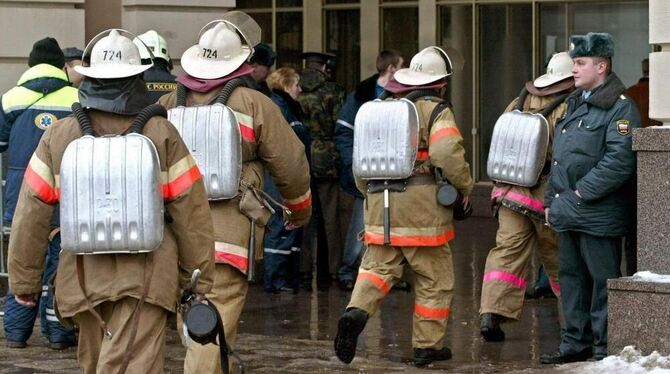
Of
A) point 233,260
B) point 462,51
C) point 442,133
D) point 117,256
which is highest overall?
point 462,51

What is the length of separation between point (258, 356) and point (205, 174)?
2.02 meters

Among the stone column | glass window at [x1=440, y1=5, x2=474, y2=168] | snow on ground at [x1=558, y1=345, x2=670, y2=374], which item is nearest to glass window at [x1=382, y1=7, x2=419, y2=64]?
glass window at [x1=440, y1=5, x2=474, y2=168]

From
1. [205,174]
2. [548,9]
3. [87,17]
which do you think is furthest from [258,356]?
[548,9]

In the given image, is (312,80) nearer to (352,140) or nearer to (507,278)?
(352,140)

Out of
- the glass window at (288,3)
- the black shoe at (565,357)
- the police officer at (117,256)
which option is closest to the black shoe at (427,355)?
the black shoe at (565,357)

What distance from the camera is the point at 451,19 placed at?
64.1 ft

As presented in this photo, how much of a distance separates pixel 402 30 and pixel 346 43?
92cm

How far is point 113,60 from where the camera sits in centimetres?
654

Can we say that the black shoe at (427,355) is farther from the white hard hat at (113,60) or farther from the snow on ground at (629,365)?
the white hard hat at (113,60)

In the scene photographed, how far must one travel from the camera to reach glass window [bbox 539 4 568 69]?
61.5 ft

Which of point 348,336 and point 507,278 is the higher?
point 507,278

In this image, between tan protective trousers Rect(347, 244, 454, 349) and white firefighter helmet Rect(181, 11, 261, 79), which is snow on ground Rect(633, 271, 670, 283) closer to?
tan protective trousers Rect(347, 244, 454, 349)

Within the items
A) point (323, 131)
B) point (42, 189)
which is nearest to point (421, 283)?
point (42, 189)

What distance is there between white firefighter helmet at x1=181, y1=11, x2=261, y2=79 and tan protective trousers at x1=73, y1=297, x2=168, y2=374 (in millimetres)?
2009
